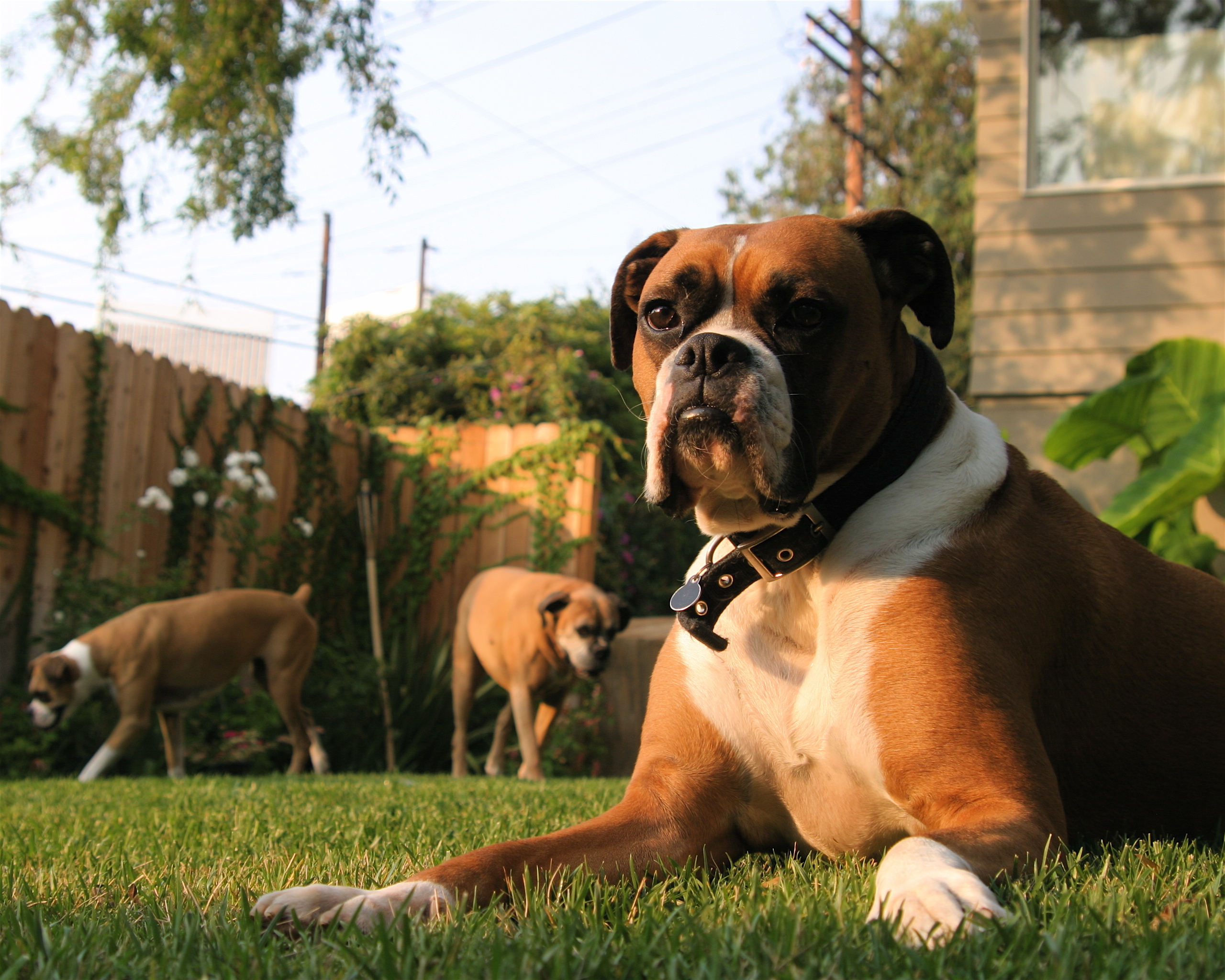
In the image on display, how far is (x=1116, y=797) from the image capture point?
236cm

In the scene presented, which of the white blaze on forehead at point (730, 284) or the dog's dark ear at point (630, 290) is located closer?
the white blaze on forehead at point (730, 284)

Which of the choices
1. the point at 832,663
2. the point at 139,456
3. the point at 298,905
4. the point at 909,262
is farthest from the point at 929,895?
the point at 139,456

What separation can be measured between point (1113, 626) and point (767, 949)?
1.37 metres

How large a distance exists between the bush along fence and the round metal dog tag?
19.1 ft

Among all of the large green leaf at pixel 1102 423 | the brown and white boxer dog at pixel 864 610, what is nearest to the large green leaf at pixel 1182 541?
the large green leaf at pixel 1102 423

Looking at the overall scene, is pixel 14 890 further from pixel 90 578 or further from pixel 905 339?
pixel 90 578

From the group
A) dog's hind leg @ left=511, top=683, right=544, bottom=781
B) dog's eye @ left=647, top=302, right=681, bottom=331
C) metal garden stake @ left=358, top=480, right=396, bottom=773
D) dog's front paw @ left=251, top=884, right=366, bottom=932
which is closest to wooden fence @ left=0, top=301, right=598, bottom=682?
metal garden stake @ left=358, top=480, right=396, bottom=773

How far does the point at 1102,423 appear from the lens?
21.3 feet

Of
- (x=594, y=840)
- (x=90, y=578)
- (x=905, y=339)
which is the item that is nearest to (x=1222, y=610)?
(x=905, y=339)

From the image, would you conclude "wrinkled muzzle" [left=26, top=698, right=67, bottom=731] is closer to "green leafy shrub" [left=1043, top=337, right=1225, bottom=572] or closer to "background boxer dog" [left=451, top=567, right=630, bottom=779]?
"background boxer dog" [left=451, top=567, right=630, bottom=779]

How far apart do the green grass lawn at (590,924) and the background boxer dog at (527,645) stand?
436 centimetres

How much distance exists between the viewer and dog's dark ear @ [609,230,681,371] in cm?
282

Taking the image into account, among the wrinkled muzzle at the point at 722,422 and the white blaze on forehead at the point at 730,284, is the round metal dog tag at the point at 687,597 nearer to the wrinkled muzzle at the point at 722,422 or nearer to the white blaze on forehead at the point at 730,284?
the wrinkled muzzle at the point at 722,422

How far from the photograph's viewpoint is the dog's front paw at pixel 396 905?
1579 millimetres
